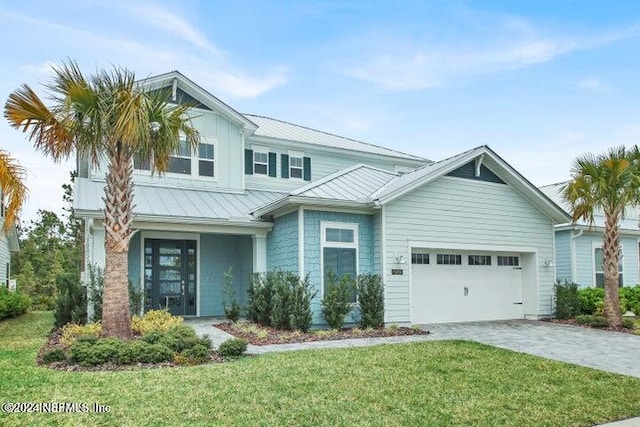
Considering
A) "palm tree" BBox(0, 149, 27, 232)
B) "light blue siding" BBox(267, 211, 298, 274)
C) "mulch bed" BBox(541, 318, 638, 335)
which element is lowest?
"mulch bed" BBox(541, 318, 638, 335)

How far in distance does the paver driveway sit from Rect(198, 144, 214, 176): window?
852 centimetres

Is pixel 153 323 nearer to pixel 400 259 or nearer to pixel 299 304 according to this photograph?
pixel 299 304

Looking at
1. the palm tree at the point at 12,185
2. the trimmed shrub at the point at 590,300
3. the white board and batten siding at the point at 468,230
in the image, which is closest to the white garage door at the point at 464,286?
the white board and batten siding at the point at 468,230

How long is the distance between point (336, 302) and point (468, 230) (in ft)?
15.8

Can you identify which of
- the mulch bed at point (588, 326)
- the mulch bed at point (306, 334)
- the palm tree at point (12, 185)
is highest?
the palm tree at point (12, 185)

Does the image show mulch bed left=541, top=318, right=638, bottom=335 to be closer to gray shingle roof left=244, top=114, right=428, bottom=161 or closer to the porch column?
the porch column

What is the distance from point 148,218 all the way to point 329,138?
10.7 metres

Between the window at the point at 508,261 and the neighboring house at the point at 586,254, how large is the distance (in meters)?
3.20

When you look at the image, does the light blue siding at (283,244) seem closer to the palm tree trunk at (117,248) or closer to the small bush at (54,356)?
the palm tree trunk at (117,248)

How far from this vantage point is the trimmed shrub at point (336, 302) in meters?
12.2

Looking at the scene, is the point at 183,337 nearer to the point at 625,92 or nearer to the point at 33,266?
the point at 625,92

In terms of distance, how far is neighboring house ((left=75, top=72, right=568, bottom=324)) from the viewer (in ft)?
43.1

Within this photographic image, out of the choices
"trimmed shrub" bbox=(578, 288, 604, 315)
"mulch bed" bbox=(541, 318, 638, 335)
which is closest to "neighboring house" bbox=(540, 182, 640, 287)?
"trimmed shrub" bbox=(578, 288, 604, 315)

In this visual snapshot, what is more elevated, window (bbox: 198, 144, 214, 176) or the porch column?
window (bbox: 198, 144, 214, 176)
